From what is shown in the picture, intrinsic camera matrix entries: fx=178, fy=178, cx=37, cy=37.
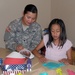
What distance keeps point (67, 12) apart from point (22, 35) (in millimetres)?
1127

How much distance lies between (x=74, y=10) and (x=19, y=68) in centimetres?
164

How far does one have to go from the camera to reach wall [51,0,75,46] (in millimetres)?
2746

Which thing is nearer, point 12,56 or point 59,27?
point 12,56

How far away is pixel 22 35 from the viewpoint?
6.52ft

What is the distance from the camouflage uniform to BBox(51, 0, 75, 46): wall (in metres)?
0.91

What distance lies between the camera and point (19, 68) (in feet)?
4.40

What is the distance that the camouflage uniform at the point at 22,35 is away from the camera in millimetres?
1956

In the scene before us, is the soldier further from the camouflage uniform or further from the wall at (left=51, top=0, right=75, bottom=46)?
the wall at (left=51, top=0, right=75, bottom=46)

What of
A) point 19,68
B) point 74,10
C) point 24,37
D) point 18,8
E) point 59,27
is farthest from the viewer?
point 18,8

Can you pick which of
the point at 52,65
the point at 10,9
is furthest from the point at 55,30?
the point at 10,9

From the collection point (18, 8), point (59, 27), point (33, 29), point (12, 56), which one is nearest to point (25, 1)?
point (18, 8)

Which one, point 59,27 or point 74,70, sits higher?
point 59,27

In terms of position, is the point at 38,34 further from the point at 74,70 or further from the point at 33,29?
the point at 74,70

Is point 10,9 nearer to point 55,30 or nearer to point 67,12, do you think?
point 67,12
